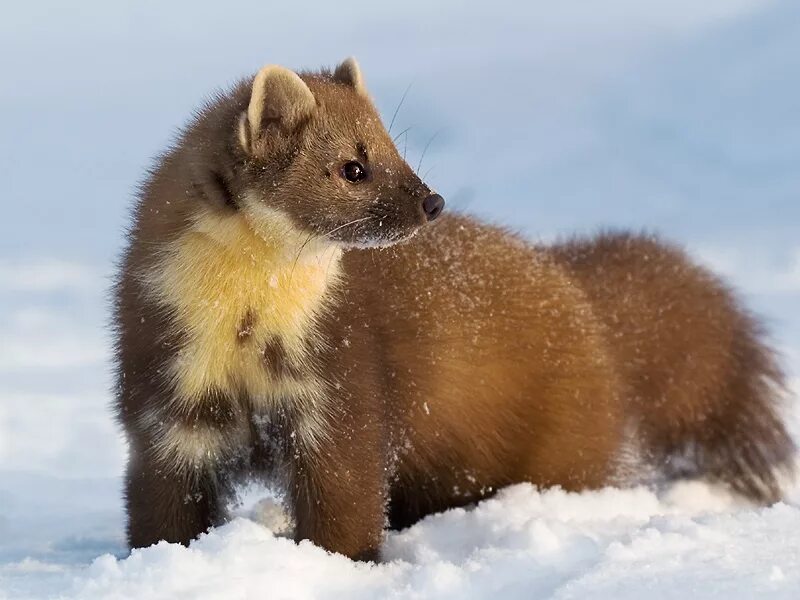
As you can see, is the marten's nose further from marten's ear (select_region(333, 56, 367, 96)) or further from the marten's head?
marten's ear (select_region(333, 56, 367, 96))

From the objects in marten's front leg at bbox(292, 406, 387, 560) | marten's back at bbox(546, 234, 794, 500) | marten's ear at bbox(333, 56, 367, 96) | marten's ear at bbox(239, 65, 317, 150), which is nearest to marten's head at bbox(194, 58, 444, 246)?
marten's ear at bbox(239, 65, 317, 150)

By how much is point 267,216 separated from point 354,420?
1099 mm

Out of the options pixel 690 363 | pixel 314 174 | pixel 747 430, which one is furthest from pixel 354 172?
pixel 747 430

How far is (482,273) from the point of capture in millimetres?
6922

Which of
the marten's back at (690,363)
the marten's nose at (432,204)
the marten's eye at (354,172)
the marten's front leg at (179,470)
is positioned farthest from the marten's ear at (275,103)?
the marten's back at (690,363)

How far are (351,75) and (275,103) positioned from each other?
0.81m

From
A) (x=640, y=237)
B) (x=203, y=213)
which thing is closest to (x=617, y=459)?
(x=640, y=237)

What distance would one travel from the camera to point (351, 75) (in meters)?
6.17

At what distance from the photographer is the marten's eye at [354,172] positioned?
5543mm

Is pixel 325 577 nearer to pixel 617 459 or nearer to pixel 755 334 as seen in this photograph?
pixel 617 459

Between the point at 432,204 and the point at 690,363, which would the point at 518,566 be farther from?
the point at 690,363

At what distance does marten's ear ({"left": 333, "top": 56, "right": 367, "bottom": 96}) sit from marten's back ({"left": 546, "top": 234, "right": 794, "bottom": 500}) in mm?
2462

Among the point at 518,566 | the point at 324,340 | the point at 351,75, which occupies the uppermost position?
the point at 351,75

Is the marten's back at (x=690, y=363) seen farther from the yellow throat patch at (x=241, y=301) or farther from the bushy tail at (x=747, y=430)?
the yellow throat patch at (x=241, y=301)
